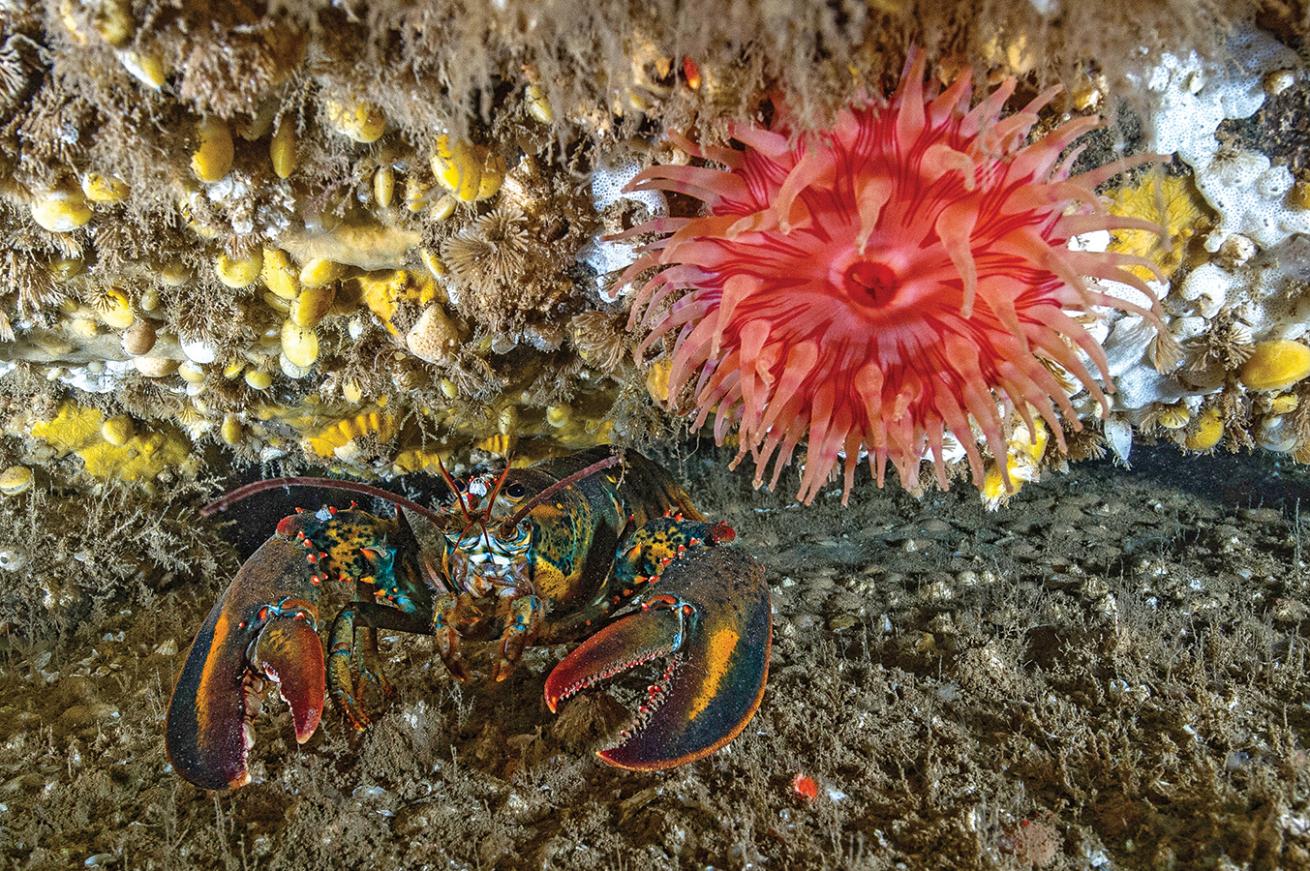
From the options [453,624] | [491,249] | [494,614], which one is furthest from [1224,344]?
[453,624]

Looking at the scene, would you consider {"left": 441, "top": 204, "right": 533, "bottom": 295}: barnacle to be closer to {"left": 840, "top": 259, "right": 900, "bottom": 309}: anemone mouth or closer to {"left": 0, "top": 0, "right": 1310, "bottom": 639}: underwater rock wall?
{"left": 0, "top": 0, "right": 1310, "bottom": 639}: underwater rock wall

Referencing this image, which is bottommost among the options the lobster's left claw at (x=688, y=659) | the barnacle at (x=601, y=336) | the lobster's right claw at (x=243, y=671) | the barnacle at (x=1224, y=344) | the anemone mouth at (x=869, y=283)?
the lobster's right claw at (x=243, y=671)

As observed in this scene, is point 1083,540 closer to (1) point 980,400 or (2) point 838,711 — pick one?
(2) point 838,711

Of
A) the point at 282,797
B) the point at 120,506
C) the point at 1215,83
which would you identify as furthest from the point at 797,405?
the point at 120,506

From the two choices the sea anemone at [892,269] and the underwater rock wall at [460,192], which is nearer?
the underwater rock wall at [460,192]

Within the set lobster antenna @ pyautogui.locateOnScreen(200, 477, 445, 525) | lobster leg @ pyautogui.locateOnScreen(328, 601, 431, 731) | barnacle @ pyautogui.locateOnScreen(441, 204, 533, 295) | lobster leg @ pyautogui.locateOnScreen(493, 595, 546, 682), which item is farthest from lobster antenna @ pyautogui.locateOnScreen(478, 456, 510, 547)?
barnacle @ pyautogui.locateOnScreen(441, 204, 533, 295)

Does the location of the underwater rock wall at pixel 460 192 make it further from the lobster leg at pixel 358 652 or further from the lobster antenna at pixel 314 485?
the lobster leg at pixel 358 652

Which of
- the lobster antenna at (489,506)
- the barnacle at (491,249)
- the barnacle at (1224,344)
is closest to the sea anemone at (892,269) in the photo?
the barnacle at (491,249)
